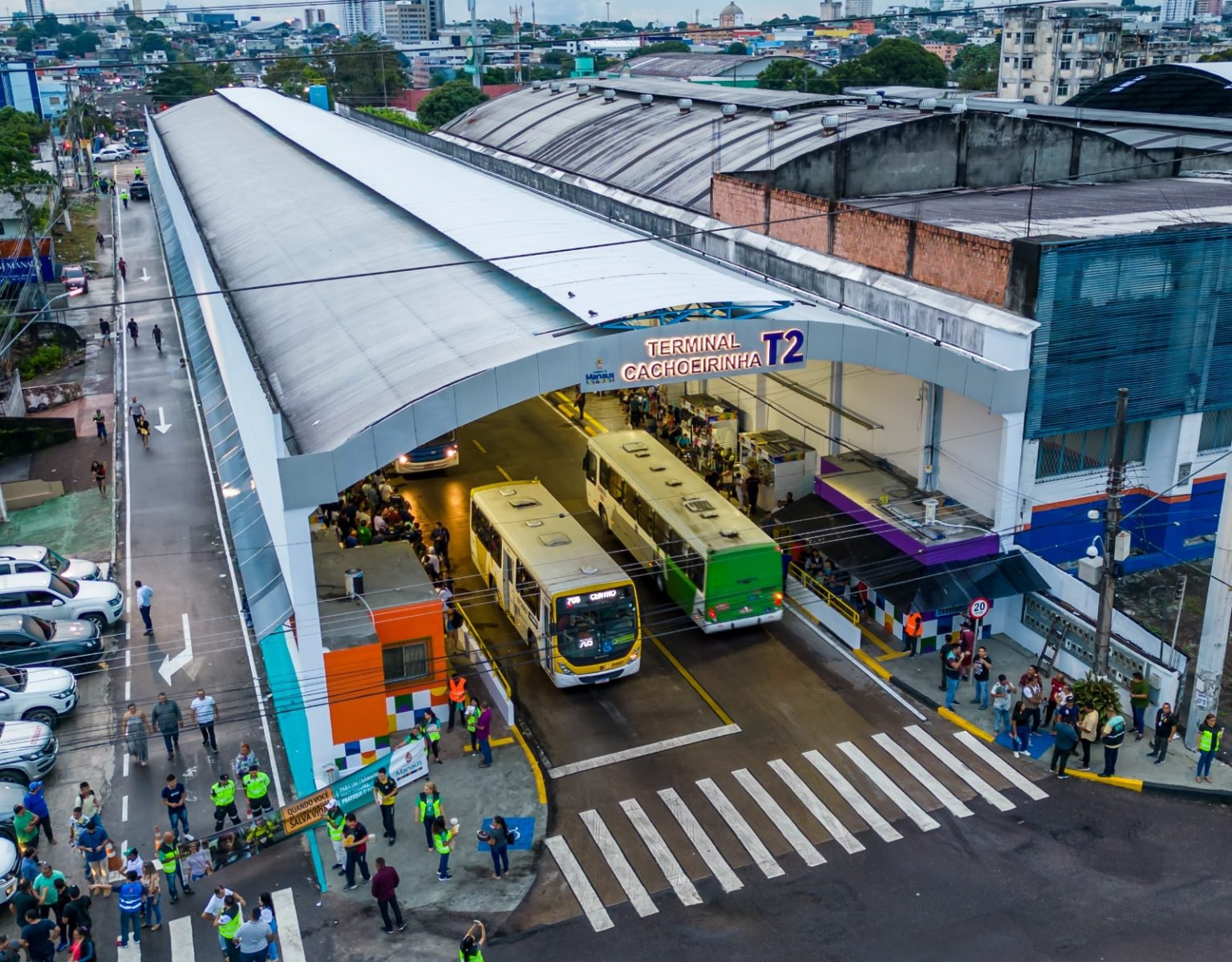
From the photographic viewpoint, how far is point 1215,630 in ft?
68.6

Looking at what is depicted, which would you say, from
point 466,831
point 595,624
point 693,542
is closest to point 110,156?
point 693,542

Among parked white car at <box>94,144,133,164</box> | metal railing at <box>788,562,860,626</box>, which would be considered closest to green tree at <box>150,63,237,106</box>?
parked white car at <box>94,144,133,164</box>

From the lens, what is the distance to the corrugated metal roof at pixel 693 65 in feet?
396

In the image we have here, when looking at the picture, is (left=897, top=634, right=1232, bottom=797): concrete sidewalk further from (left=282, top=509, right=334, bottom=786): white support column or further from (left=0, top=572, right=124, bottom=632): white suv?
(left=0, top=572, right=124, bottom=632): white suv

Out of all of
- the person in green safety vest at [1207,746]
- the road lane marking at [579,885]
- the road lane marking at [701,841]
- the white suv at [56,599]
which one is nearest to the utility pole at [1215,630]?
the person in green safety vest at [1207,746]

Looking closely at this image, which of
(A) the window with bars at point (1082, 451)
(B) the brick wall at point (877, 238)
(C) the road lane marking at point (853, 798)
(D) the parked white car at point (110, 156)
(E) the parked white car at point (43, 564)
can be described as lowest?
(C) the road lane marking at point (853, 798)

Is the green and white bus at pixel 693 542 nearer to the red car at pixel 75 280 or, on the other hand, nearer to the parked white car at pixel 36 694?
the parked white car at pixel 36 694

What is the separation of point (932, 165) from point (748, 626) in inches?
753

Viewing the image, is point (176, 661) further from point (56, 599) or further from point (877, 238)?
point (877, 238)

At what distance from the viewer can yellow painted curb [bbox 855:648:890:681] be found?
24562 mm

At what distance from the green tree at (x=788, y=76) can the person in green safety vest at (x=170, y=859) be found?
105690mm

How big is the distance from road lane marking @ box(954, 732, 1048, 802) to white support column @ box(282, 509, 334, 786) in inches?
477

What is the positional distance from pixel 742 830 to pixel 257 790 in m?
8.40

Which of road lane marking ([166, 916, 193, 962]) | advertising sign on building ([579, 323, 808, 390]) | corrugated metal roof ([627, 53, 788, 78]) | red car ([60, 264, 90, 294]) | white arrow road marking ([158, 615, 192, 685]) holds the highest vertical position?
corrugated metal roof ([627, 53, 788, 78])
